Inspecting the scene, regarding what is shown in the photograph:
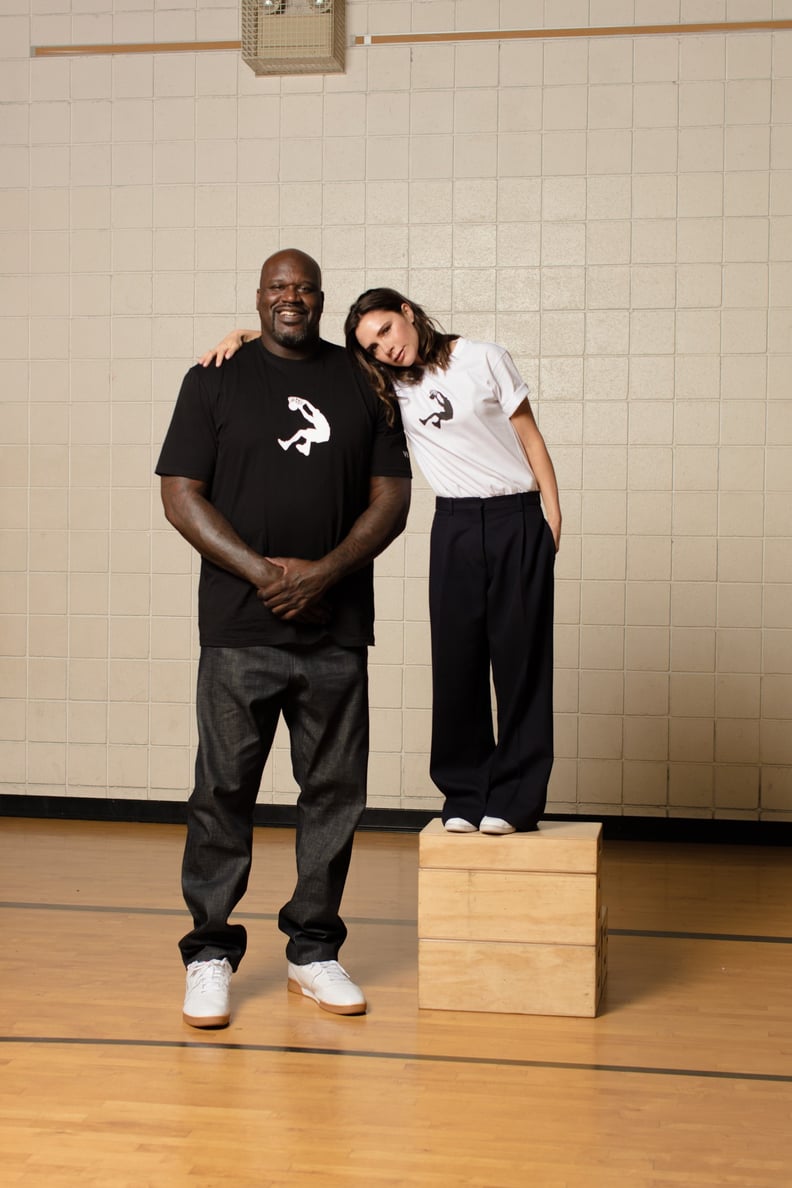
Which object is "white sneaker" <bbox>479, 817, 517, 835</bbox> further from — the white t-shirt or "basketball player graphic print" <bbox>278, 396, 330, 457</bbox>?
"basketball player graphic print" <bbox>278, 396, 330, 457</bbox>

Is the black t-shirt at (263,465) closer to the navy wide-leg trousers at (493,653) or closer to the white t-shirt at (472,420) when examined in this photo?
the white t-shirt at (472,420)

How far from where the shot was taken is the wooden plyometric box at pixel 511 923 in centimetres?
289

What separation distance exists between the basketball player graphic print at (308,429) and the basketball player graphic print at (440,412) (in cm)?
26

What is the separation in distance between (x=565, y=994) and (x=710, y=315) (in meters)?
2.72

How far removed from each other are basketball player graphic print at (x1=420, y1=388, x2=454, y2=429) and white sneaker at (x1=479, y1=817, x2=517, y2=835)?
35.8 inches

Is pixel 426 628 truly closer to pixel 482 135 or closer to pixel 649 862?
pixel 649 862

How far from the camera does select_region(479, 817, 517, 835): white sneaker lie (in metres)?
2.95

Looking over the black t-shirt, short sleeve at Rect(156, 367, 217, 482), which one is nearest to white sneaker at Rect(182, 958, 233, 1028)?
the black t-shirt

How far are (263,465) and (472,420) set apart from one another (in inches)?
19.4

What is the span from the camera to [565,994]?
2893 millimetres

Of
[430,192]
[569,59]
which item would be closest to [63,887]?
[430,192]

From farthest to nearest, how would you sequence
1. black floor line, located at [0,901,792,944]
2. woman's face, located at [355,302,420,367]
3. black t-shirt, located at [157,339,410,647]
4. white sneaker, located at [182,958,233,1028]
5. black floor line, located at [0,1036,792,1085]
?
1. black floor line, located at [0,901,792,944]
2. woman's face, located at [355,302,420,367]
3. black t-shirt, located at [157,339,410,647]
4. white sneaker, located at [182,958,233,1028]
5. black floor line, located at [0,1036,792,1085]

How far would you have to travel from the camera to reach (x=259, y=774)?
2924 mm

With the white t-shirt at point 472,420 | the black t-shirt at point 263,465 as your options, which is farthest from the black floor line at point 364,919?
the white t-shirt at point 472,420
